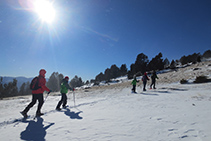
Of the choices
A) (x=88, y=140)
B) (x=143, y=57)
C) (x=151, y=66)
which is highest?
(x=143, y=57)

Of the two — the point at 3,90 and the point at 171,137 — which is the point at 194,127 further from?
the point at 3,90

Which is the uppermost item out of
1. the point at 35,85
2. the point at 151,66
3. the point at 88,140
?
the point at 151,66

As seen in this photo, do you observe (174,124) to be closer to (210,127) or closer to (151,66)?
(210,127)

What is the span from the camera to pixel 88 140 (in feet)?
7.80

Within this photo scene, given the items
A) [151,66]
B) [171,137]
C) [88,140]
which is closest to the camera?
[171,137]

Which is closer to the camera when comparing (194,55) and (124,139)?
(124,139)

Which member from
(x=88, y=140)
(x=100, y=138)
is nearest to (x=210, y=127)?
(x=100, y=138)

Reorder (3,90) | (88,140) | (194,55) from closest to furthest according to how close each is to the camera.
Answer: (88,140), (3,90), (194,55)

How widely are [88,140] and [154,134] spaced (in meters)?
1.56

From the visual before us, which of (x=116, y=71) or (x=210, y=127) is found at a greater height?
(x=116, y=71)

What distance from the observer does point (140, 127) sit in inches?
112

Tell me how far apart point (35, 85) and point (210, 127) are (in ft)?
20.7

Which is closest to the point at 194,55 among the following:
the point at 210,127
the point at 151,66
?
the point at 151,66

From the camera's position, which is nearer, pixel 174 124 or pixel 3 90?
pixel 174 124
